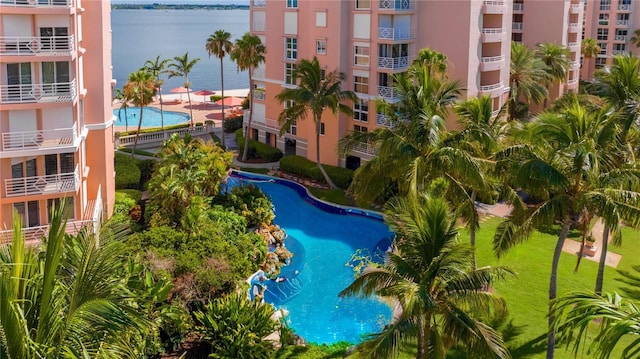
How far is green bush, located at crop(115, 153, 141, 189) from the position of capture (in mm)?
37688

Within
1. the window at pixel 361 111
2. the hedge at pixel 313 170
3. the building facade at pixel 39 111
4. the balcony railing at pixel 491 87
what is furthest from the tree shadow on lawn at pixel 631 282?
the building facade at pixel 39 111

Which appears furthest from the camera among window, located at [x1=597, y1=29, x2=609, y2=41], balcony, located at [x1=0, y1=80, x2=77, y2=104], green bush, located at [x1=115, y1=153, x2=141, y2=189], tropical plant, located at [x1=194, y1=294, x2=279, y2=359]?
window, located at [x1=597, y1=29, x2=609, y2=41]

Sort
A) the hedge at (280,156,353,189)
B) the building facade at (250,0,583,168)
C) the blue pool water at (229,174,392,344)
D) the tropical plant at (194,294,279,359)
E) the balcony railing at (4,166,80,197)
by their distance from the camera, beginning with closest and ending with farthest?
the tropical plant at (194,294,279,359) < the blue pool water at (229,174,392,344) < the balcony railing at (4,166,80,197) < the building facade at (250,0,583,168) < the hedge at (280,156,353,189)

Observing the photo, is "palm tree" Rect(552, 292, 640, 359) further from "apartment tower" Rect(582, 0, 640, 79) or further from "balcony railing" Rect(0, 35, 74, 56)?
"apartment tower" Rect(582, 0, 640, 79)

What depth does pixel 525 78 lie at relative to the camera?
45.6m

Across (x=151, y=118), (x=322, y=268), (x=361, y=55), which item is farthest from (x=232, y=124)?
(x=322, y=268)

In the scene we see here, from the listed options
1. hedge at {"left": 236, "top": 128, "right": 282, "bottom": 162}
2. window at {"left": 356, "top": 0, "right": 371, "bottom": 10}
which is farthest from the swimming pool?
window at {"left": 356, "top": 0, "right": 371, "bottom": 10}

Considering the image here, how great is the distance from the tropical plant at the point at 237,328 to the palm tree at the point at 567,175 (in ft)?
26.6

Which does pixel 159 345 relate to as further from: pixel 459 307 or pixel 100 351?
pixel 100 351

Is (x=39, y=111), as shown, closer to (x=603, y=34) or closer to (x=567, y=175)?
(x=567, y=175)

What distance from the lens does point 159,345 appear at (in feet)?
64.5

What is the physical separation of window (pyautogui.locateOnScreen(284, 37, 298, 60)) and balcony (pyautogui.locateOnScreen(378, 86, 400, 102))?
8.21m

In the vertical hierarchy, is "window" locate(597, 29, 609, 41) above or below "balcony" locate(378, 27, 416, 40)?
above

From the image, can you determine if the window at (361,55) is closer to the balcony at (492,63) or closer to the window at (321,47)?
the window at (321,47)
